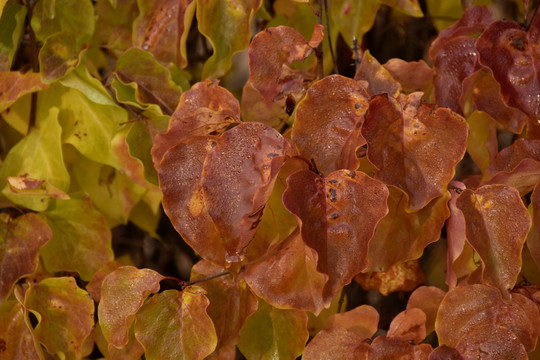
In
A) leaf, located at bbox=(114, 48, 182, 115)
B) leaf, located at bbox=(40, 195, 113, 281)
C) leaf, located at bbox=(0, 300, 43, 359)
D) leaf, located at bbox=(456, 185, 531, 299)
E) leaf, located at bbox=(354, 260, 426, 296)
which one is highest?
leaf, located at bbox=(114, 48, 182, 115)

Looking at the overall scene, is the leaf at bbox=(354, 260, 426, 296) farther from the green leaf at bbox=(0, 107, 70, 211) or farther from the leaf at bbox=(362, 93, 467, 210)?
the green leaf at bbox=(0, 107, 70, 211)

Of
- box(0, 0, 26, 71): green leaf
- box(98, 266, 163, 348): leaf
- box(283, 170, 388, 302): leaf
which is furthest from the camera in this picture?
box(0, 0, 26, 71): green leaf

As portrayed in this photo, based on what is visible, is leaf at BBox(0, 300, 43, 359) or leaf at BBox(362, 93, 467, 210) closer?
leaf at BBox(362, 93, 467, 210)

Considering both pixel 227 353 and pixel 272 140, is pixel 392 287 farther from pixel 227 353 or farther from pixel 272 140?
pixel 272 140

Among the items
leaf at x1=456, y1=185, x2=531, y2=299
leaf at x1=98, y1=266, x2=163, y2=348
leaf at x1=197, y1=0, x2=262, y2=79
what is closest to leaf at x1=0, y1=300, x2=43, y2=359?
leaf at x1=98, y1=266, x2=163, y2=348

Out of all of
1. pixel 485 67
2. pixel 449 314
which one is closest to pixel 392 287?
pixel 449 314

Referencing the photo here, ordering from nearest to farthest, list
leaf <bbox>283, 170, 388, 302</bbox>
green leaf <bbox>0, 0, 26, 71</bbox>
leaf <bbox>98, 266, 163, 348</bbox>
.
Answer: leaf <bbox>283, 170, 388, 302</bbox> → leaf <bbox>98, 266, 163, 348</bbox> → green leaf <bbox>0, 0, 26, 71</bbox>

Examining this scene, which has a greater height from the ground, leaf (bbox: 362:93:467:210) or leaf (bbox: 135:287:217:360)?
leaf (bbox: 362:93:467:210)
